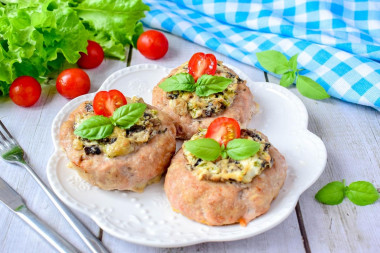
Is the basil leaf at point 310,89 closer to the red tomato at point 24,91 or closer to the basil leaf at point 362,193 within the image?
the basil leaf at point 362,193

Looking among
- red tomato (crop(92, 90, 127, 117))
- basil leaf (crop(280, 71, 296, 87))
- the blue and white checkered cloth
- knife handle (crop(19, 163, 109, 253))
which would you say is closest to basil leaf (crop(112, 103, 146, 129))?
red tomato (crop(92, 90, 127, 117))

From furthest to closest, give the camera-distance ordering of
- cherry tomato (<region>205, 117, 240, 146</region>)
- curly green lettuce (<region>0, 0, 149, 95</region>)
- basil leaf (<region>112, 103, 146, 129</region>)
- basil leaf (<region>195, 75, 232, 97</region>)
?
curly green lettuce (<region>0, 0, 149, 95</region>)
basil leaf (<region>195, 75, 232, 97</region>)
basil leaf (<region>112, 103, 146, 129</region>)
cherry tomato (<region>205, 117, 240, 146</region>)

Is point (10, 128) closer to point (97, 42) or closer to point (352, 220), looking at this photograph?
point (97, 42)

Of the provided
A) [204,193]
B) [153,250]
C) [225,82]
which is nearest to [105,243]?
[153,250]

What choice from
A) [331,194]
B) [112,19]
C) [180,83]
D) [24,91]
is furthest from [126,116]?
[112,19]

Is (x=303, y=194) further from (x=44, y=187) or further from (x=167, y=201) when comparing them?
(x=44, y=187)

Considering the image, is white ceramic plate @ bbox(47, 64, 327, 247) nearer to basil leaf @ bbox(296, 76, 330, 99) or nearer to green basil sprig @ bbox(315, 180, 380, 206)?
green basil sprig @ bbox(315, 180, 380, 206)
